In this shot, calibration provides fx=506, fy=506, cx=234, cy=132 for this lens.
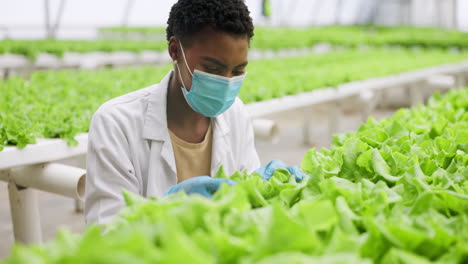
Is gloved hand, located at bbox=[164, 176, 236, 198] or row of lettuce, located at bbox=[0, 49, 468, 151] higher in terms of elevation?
gloved hand, located at bbox=[164, 176, 236, 198]

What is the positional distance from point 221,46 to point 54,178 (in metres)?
1.47

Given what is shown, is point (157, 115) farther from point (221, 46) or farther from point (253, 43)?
point (253, 43)

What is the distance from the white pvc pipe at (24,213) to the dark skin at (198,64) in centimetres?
140

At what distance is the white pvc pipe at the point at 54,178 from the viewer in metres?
2.85

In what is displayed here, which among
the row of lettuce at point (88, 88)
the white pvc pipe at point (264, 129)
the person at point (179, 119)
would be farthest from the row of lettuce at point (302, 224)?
the white pvc pipe at point (264, 129)

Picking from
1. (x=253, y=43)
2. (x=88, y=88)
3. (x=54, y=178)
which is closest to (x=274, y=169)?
(x=54, y=178)

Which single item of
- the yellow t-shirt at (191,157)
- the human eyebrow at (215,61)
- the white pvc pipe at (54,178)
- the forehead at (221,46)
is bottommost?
the white pvc pipe at (54,178)

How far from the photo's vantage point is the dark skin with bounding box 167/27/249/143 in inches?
79.8

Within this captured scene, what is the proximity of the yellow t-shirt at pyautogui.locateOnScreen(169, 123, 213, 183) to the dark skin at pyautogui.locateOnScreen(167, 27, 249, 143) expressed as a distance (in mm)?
30

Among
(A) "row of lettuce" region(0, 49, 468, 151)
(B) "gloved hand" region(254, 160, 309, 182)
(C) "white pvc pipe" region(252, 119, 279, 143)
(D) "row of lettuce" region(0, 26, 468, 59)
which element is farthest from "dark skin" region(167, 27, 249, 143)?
(D) "row of lettuce" region(0, 26, 468, 59)

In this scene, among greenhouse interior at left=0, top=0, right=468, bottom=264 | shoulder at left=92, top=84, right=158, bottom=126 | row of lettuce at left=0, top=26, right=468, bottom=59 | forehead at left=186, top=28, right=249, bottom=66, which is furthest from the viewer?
row of lettuce at left=0, top=26, right=468, bottom=59

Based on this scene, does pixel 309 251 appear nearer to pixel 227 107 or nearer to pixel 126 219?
pixel 126 219

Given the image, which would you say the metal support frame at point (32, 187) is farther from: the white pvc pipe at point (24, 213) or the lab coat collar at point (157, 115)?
the lab coat collar at point (157, 115)

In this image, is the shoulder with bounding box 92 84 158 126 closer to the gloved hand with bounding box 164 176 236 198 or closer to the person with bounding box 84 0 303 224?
the person with bounding box 84 0 303 224
